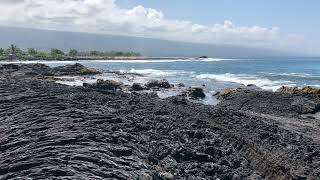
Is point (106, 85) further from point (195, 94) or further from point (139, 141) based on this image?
point (139, 141)

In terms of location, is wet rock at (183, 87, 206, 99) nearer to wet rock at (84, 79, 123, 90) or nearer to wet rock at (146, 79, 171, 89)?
wet rock at (146, 79, 171, 89)

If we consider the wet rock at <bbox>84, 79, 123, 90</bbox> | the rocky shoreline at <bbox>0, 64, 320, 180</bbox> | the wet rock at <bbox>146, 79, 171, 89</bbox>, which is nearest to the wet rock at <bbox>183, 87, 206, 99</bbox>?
the wet rock at <bbox>146, 79, 171, 89</bbox>

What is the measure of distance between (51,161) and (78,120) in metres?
8.08

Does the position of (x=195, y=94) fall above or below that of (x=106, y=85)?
below

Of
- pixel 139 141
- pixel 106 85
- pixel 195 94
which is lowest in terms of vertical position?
pixel 195 94

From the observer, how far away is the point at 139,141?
29.5 metres

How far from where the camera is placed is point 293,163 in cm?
2866

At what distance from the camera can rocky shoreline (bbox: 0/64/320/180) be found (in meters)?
24.6

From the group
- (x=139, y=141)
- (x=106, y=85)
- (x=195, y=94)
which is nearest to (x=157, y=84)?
(x=195, y=94)

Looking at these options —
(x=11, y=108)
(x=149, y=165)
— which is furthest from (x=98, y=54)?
(x=149, y=165)

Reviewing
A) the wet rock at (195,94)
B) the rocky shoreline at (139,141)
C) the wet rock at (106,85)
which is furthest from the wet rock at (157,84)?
the rocky shoreline at (139,141)

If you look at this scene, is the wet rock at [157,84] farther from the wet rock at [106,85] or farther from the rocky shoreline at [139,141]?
the rocky shoreline at [139,141]

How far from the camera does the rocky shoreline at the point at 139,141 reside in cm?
2464

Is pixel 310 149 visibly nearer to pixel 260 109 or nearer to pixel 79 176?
pixel 79 176
